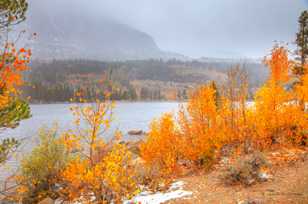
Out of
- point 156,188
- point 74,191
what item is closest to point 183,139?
point 156,188

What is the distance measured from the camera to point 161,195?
1098 centimetres

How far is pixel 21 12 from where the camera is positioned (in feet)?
23.7

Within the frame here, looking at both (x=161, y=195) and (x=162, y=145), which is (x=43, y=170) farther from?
(x=161, y=195)

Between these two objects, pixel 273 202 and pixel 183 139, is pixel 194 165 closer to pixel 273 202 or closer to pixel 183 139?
pixel 183 139

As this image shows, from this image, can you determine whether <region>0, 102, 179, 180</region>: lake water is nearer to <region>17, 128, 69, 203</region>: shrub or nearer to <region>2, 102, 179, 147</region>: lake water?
<region>2, 102, 179, 147</region>: lake water

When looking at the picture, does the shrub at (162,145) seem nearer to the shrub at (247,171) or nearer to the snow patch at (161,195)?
the snow patch at (161,195)

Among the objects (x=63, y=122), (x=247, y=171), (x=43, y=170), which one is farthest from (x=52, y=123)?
(x=247, y=171)

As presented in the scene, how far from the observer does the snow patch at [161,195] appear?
10406 millimetres

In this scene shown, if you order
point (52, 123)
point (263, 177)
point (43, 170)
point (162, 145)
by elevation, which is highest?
point (162, 145)

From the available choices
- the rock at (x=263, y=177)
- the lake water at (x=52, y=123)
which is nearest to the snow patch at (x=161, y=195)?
the rock at (x=263, y=177)

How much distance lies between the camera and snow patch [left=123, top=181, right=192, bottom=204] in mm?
10406

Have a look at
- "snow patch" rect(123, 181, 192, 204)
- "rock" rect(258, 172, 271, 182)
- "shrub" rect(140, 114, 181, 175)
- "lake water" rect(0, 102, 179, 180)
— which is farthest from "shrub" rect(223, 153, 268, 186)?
"lake water" rect(0, 102, 179, 180)

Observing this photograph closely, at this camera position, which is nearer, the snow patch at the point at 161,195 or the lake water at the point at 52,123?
the snow patch at the point at 161,195

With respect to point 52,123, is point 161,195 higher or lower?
higher
